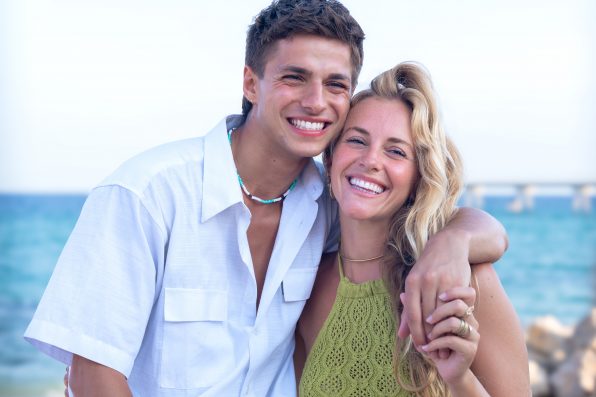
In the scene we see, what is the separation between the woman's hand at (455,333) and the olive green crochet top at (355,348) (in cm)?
47

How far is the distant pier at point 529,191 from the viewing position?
26.2 meters

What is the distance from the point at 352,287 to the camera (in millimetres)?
2773

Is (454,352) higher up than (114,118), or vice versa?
(454,352)

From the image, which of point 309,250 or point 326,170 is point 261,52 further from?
point 309,250

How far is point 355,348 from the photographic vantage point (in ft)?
8.73

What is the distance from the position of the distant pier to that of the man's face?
76.7 feet

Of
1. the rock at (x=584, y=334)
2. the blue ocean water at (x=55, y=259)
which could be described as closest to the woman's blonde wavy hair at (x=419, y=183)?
the rock at (x=584, y=334)

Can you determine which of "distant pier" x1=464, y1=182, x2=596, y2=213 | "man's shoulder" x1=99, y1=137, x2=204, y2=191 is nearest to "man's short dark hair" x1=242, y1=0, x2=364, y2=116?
"man's shoulder" x1=99, y1=137, x2=204, y2=191

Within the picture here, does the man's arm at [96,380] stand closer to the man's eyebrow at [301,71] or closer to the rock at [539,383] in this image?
the man's eyebrow at [301,71]

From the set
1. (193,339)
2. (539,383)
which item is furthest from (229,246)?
(539,383)

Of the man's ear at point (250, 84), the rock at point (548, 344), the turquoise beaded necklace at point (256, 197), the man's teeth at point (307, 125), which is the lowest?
the rock at point (548, 344)

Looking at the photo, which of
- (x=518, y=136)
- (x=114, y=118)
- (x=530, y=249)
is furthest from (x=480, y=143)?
(x=114, y=118)

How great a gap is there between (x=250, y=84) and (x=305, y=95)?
1.03ft

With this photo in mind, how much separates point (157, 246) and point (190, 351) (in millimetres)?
364
